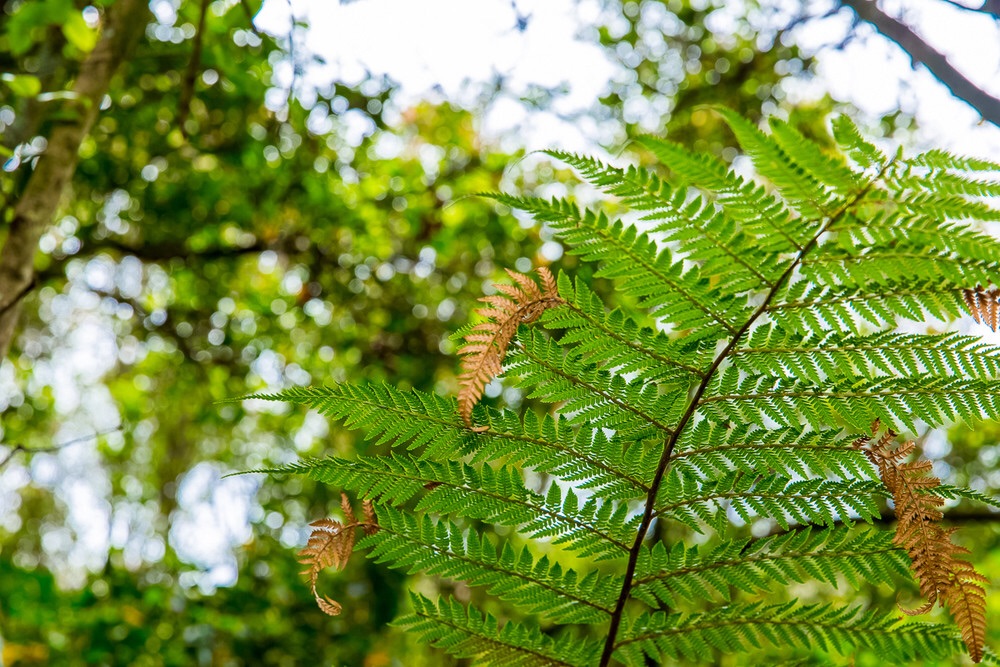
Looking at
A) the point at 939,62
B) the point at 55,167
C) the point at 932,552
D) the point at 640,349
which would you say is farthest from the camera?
the point at 55,167

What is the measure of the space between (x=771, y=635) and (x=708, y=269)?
507 millimetres

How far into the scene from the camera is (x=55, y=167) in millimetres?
1843

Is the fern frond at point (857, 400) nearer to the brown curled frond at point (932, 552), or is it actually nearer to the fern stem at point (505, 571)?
the brown curled frond at point (932, 552)

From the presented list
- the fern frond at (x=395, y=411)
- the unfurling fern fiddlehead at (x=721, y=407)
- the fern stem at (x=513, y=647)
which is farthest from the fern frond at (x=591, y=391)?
the fern stem at (x=513, y=647)

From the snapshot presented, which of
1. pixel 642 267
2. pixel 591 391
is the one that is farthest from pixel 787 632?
pixel 642 267

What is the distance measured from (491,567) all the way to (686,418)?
1.12 ft

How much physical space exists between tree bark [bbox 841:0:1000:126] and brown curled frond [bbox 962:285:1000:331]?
0.65 m

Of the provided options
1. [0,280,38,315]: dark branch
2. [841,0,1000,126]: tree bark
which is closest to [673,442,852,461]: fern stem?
[841,0,1000,126]: tree bark

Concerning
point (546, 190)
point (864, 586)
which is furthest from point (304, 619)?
point (864, 586)

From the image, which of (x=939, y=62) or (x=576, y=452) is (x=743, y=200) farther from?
(x=939, y=62)

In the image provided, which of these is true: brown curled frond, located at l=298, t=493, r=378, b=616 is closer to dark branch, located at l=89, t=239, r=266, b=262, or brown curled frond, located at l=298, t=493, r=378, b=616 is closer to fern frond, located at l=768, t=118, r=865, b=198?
fern frond, located at l=768, t=118, r=865, b=198

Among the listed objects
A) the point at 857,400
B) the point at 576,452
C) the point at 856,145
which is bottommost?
the point at 576,452

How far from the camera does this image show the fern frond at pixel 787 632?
1.00 meters

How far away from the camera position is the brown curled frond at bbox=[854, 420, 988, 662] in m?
0.90
